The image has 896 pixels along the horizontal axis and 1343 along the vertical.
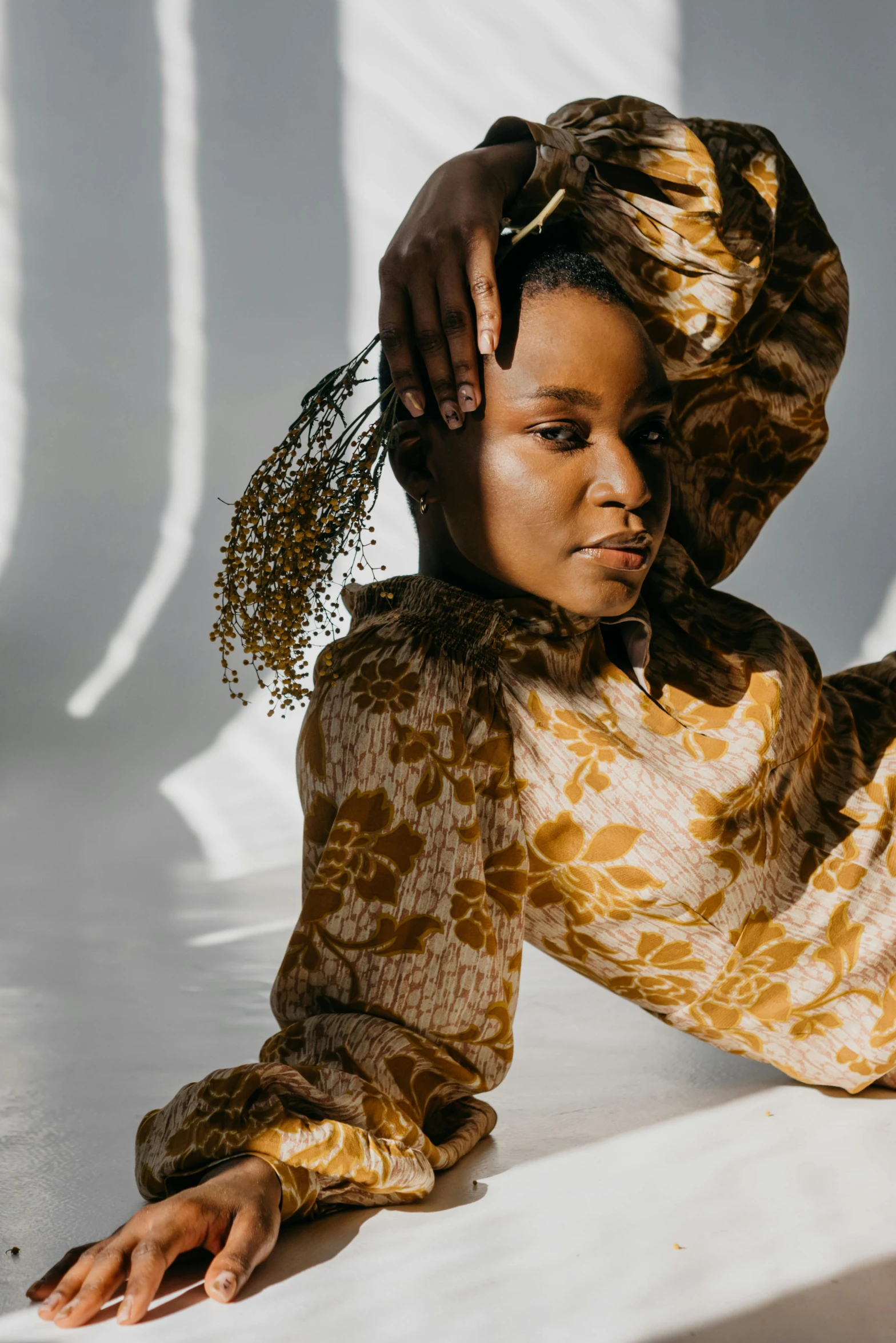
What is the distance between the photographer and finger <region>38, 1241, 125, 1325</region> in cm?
112

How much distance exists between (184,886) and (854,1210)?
5.28ft

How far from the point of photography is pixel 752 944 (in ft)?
4.99

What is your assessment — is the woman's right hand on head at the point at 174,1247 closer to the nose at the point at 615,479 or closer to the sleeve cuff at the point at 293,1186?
the sleeve cuff at the point at 293,1186

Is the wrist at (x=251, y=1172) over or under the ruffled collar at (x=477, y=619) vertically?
under

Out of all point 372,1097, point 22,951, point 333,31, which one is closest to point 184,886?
point 22,951

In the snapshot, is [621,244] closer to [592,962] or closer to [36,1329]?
[592,962]

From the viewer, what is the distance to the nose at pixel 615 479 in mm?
1349

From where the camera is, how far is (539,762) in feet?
4.71

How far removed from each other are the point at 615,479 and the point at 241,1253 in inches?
29.0

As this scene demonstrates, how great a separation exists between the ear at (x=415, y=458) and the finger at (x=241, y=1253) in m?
0.68

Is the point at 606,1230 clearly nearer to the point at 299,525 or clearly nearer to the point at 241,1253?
the point at 241,1253

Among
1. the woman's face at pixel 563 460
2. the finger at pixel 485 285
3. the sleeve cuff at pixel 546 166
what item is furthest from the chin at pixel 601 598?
the sleeve cuff at pixel 546 166

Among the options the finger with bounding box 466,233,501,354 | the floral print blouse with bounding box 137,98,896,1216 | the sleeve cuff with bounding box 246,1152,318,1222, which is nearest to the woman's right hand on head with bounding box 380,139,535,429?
the finger with bounding box 466,233,501,354

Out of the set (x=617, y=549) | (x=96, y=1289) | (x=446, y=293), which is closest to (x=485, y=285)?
(x=446, y=293)
